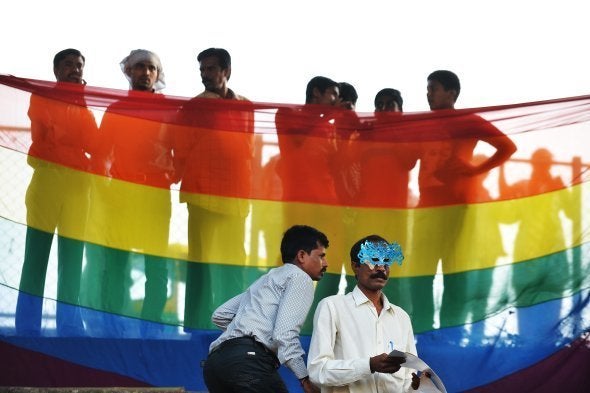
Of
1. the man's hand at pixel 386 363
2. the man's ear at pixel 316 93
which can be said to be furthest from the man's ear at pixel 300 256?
the man's ear at pixel 316 93

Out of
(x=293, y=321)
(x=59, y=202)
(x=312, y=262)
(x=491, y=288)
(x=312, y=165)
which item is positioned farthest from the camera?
(x=312, y=165)

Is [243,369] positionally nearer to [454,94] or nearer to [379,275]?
[379,275]

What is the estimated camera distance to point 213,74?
29.8 ft

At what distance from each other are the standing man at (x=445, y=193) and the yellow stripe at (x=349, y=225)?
0.01 metres

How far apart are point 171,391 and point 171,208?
5.42ft

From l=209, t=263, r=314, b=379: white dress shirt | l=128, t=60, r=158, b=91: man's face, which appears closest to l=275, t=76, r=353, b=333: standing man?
l=128, t=60, r=158, b=91: man's face

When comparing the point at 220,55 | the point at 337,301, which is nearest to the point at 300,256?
the point at 337,301

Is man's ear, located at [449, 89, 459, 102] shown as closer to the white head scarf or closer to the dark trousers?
the white head scarf

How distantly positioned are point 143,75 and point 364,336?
3.68 m

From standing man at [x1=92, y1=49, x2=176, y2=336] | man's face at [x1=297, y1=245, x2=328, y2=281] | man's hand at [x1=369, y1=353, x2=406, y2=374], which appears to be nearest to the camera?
man's hand at [x1=369, y1=353, x2=406, y2=374]

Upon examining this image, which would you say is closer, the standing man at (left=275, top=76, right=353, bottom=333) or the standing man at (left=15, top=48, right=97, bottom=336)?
the standing man at (left=15, top=48, right=97, bottom=336)

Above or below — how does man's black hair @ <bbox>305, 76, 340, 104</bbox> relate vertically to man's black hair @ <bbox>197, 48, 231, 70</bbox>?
below

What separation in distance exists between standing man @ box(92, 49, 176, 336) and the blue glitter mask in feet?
7.55

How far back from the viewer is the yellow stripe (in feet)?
26.8
